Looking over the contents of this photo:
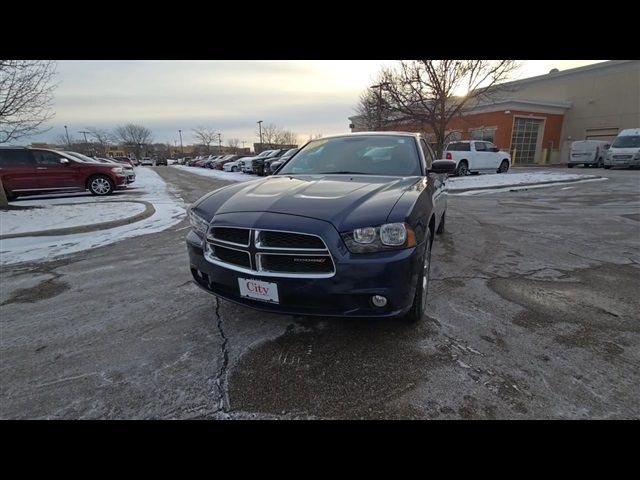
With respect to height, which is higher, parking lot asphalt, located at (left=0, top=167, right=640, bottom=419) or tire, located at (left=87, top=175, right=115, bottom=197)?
tire, located at (left=87, top=175, right=115, bottom=197)

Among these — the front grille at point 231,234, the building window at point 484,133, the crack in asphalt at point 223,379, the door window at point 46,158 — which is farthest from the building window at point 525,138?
the crack in asphalt at point 223,379

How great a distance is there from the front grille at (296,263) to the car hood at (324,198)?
0.26 meters

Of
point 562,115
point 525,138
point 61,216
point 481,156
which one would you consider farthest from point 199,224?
point 562,115

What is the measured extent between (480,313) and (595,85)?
4160cm

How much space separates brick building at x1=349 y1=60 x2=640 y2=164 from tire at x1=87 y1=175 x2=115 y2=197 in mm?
21572

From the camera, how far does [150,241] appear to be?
6207 mm

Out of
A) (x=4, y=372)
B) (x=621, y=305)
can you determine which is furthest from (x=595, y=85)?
(x=4, y=372)

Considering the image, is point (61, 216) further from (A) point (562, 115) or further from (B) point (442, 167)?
(A) point (562, 115)

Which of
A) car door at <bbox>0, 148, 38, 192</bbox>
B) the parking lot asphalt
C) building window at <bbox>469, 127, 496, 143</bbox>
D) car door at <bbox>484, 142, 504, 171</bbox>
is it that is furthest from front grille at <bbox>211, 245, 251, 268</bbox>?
building window at <bbox>469, 127, 496, 143</bbox>

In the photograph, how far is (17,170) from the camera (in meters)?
11.1

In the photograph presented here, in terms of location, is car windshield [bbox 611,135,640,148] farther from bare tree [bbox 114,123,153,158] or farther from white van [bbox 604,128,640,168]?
bare tree [bbox 114,123,153,158]

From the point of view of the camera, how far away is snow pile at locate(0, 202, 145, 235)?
6.87m

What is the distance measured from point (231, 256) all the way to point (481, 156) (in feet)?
64.8
